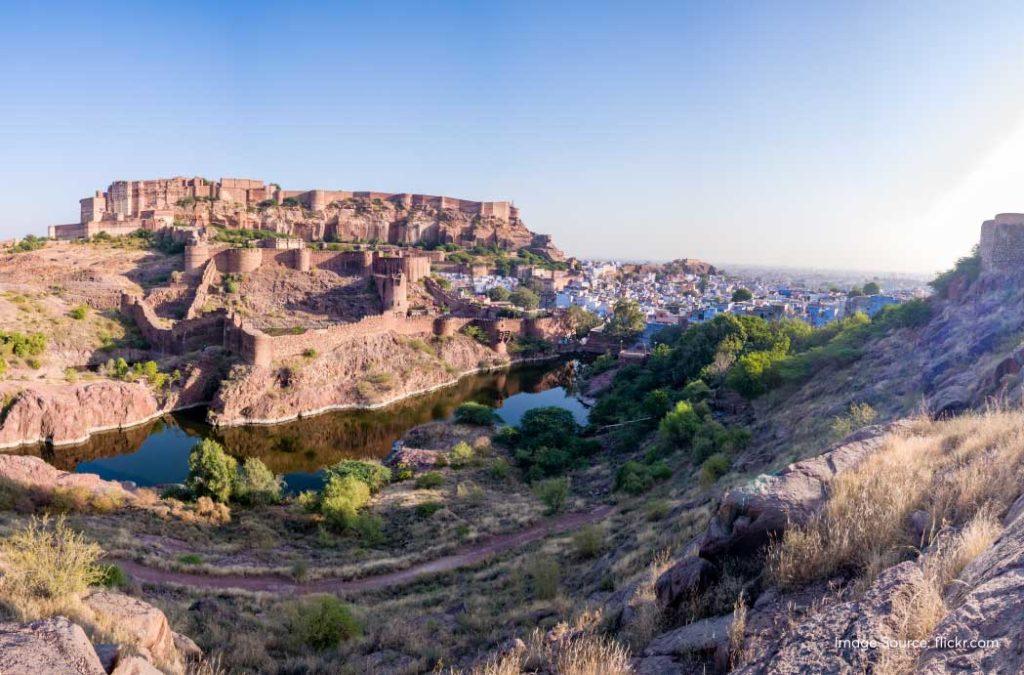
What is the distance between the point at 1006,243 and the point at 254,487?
60.6 ft

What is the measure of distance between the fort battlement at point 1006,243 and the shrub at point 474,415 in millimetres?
15510

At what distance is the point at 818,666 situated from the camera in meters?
2.11

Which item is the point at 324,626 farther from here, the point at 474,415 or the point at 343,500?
the point at 474,415

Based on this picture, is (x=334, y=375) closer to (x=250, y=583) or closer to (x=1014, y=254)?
(x=250, y=583)

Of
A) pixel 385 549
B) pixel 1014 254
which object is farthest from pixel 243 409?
pixel 1014 254

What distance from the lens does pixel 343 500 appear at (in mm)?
12445

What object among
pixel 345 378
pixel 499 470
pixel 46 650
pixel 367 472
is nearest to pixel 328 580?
pixel 367 472

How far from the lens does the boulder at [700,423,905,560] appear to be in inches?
150

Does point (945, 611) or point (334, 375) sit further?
point (334, 375)

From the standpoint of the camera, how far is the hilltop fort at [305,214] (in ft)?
155

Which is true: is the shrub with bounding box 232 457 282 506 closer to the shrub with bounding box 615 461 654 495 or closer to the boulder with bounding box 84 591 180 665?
the shrub with bounding box 615 461 654 495

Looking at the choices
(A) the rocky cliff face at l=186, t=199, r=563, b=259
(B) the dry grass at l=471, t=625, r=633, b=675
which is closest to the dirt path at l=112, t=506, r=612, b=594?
(B) the dry grass at l=471, t=625, r=633, b=675

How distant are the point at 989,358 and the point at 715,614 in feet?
28.0

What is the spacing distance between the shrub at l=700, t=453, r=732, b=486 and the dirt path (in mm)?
2596
